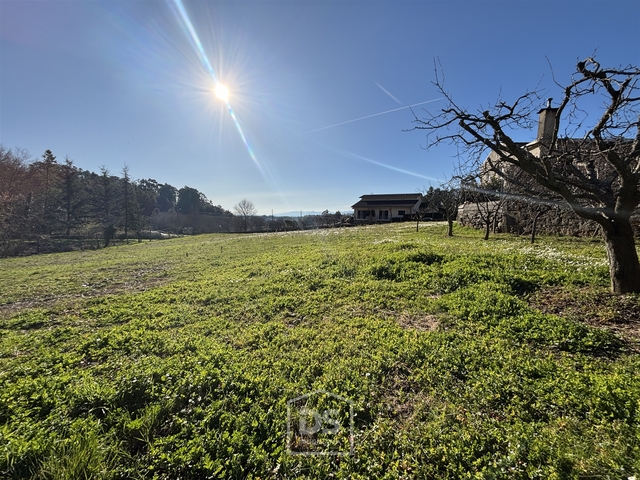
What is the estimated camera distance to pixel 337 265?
893 centimetres

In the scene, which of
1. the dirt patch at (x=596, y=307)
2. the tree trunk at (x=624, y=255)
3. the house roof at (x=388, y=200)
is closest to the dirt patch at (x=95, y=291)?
the dirt patch at (x=596, y=307)

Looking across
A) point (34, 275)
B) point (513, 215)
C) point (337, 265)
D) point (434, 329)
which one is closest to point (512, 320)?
point (434, 329)

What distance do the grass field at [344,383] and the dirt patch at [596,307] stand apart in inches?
1.4

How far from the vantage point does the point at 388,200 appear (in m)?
48.0

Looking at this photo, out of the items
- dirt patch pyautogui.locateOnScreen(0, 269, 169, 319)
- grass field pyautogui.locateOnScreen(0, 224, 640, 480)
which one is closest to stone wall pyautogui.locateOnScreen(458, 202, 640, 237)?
grass field pyautogui.locateOnScreen(0, 224, 640, 480)

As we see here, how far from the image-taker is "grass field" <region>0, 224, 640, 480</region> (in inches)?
84.1

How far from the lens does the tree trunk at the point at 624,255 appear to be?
463 cm

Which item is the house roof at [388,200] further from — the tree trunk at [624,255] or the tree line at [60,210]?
the tree trunk at [624,255]

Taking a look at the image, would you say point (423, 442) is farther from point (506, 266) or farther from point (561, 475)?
point (506, 266)

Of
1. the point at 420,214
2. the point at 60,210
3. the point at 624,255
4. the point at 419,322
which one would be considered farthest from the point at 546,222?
the point at 60,210

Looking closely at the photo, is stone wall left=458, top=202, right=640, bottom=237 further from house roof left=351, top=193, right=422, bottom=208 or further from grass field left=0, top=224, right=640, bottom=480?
house roof left=351, top=193, right=422, bottom=208

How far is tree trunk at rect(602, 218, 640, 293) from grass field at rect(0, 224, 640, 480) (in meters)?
0.33

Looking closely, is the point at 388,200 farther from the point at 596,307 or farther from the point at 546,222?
the point at 596,307

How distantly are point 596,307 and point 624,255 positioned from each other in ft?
4.01
